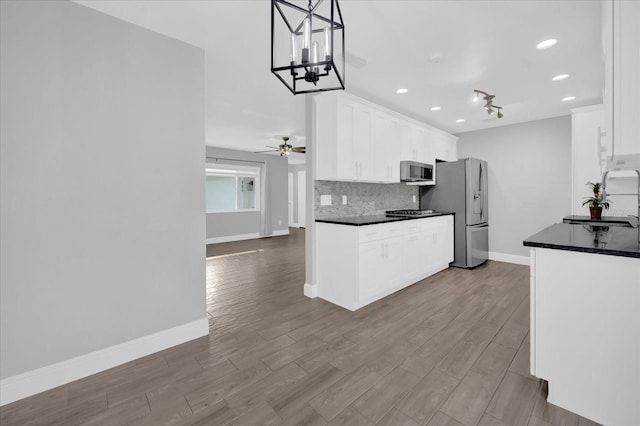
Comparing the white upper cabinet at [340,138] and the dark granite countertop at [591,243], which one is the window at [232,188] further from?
the dark granite countertop at [591,243]

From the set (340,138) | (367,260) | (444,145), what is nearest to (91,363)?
(367,260)

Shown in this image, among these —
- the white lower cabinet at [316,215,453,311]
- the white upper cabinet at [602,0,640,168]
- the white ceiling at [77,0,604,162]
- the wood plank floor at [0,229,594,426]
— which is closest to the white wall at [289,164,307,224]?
the white ceiling at [77,0,604,162]

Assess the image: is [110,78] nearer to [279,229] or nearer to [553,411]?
[553,411]

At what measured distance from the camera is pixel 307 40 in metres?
1.23

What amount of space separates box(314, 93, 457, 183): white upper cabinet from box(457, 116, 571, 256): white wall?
2.09 m

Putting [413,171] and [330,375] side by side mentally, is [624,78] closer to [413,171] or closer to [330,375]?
[330,375]

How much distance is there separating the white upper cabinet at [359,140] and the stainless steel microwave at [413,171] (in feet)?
0.31

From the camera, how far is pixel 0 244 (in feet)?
5.53

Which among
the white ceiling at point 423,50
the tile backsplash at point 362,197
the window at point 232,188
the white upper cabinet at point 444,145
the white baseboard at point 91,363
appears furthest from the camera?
the window at point 232,188

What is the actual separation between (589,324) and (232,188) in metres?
8.28

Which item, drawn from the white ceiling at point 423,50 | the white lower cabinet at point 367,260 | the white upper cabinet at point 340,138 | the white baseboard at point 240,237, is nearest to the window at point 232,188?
the white baseboard at point 240,237

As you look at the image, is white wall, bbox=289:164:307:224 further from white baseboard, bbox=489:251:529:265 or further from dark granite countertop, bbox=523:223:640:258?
dark granite countertop, bbox=523:223:640:258

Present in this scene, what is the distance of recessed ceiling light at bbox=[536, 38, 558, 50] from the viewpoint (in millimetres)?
2464

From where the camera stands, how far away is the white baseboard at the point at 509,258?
4988 mm
